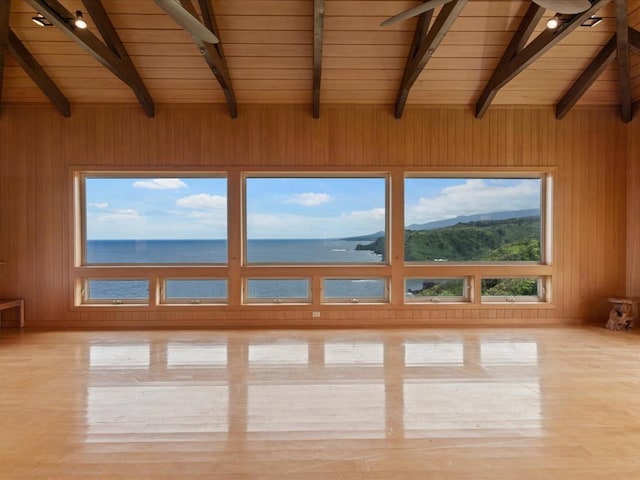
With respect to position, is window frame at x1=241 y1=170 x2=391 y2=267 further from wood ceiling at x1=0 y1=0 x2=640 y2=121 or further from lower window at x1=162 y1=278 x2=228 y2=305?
wood ceiling at x1=0 y1=0 x2=640 y2=121

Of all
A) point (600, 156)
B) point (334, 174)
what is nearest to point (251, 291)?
point (334, 174)

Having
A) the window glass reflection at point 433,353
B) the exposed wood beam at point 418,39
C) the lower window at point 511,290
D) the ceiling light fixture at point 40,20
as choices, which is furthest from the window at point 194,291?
the lower window at point 511,290

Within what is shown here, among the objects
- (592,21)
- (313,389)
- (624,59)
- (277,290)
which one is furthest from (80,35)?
(624,59)

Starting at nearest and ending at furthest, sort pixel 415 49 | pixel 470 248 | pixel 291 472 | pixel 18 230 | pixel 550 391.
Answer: pixel 291 472 < pixel 550 391 < pixel 415 49 < pixel 18 230 < pixel 470 248

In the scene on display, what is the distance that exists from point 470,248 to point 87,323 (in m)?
6.04

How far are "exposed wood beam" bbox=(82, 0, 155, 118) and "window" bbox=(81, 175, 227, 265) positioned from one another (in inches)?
44.3

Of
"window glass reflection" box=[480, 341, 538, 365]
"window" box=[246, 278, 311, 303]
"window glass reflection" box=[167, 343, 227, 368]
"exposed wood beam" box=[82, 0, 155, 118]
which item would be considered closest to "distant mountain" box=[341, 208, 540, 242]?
"window" box=[246, 278, 311, 303]

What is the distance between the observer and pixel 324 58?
15.0 feet

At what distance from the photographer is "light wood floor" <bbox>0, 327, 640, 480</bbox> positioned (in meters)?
2.11

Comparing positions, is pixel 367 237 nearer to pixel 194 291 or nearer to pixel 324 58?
pixel 324 58

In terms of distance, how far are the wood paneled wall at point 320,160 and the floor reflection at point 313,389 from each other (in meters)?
1.03

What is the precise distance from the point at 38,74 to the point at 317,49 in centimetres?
372

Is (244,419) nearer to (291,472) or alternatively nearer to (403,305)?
(291,472)

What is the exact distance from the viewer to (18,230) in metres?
5.22
